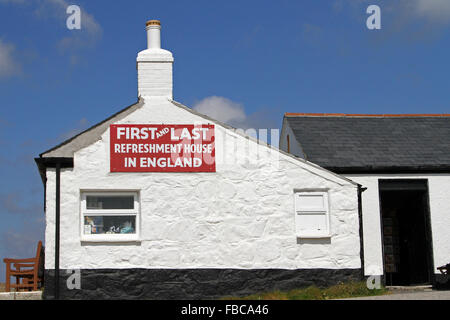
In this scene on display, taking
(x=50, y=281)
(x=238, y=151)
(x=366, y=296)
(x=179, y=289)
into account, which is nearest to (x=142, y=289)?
(x=179, y=289)

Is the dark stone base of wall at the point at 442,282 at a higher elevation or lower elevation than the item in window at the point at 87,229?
lower

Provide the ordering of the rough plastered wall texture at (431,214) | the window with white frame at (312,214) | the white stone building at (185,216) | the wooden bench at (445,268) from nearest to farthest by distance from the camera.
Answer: the white stone building at (185,216) → the window with white frame at (312,214) → the wooden bench at (445,268) → the rough plastered wall texture at (431,214)

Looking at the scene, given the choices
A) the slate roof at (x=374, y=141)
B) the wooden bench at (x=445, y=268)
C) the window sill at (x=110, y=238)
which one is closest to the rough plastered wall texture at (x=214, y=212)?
the window sill at (x=110, y=238)

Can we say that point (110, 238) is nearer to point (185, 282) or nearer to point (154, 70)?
point (185, 282)

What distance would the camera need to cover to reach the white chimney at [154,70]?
757 inches

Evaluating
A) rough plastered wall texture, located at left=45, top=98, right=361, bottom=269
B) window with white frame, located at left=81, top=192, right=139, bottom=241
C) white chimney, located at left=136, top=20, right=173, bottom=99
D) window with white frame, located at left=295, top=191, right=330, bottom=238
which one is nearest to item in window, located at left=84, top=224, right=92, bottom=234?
window with white frame, located at left=81, top=192, right=139, bottom=241

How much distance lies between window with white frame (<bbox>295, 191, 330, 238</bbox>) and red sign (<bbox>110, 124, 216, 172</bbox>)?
2.47 meters

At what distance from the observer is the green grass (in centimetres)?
1753

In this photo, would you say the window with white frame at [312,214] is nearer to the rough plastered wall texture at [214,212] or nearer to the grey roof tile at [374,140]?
the rough plastered wall texture at [214,212]

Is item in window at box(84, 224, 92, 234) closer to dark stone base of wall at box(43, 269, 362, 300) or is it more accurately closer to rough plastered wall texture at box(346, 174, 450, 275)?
dark stone base of wall at box(43, 269, 362, 300)

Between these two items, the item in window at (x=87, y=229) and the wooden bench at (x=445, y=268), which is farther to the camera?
the wooden bench at (x=445, y=268)

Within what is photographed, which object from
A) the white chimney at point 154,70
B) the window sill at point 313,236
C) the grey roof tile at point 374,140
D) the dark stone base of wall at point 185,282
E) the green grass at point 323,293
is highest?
the white chimney at point 154,70

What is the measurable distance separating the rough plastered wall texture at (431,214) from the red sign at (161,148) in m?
5.16
